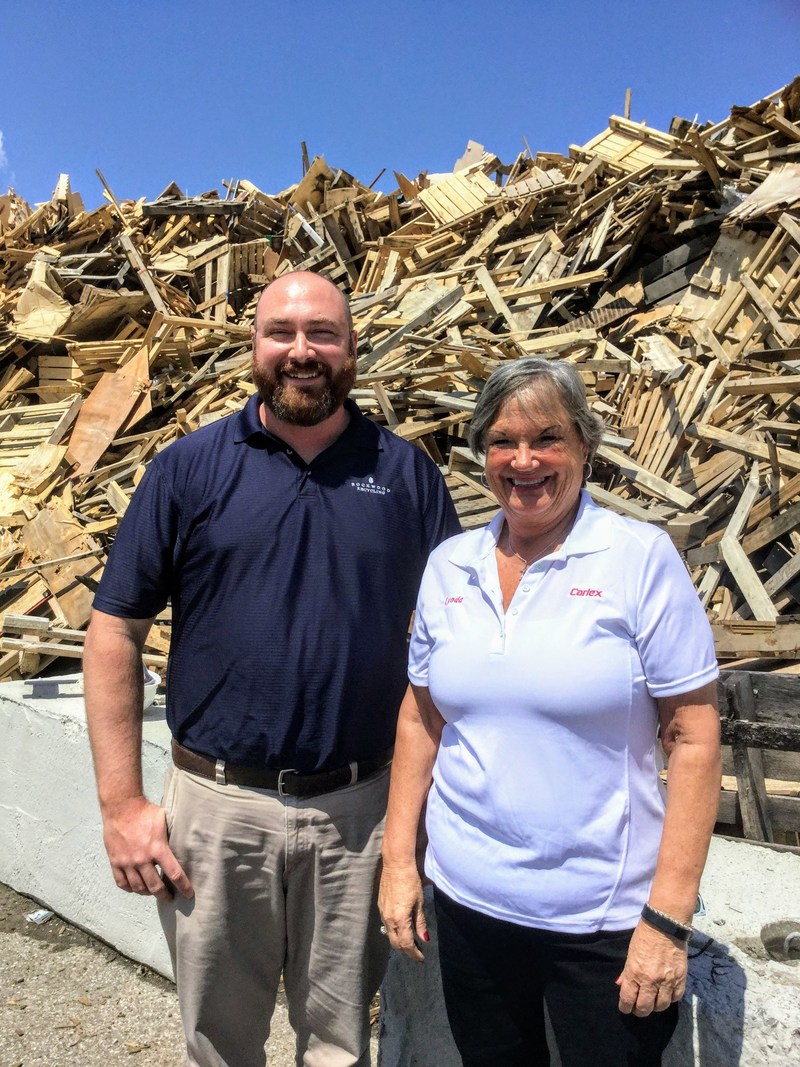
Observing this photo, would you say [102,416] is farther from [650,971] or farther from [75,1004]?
[650,971]

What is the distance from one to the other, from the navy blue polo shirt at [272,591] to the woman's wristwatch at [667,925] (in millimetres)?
881

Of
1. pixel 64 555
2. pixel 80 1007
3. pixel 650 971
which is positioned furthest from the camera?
Answer: pixel 64 555

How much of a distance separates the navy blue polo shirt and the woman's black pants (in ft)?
1.84

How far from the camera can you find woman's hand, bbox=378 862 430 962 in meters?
2.06

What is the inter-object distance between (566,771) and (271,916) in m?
1.09

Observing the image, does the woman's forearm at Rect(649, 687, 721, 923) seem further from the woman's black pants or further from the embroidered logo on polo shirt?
the embroidered logo on polo shirt

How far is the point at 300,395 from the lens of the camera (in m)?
2.36

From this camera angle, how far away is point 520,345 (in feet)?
27.0

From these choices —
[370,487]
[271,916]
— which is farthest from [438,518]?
[271,916]

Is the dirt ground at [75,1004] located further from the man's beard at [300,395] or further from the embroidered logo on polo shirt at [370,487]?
the man's beard at [300,395]

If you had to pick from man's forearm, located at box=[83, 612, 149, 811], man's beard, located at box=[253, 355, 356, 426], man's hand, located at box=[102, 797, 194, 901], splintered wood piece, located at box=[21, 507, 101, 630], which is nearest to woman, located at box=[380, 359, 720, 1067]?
man's beard, located at box=[253, 355, 356, 426]

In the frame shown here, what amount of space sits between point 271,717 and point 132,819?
0.48 metres

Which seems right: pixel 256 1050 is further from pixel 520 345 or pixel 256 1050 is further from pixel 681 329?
pixel 681 329

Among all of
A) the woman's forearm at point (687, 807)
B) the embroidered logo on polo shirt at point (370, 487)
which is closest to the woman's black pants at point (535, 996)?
the woman's forearm at point (687, 807)
